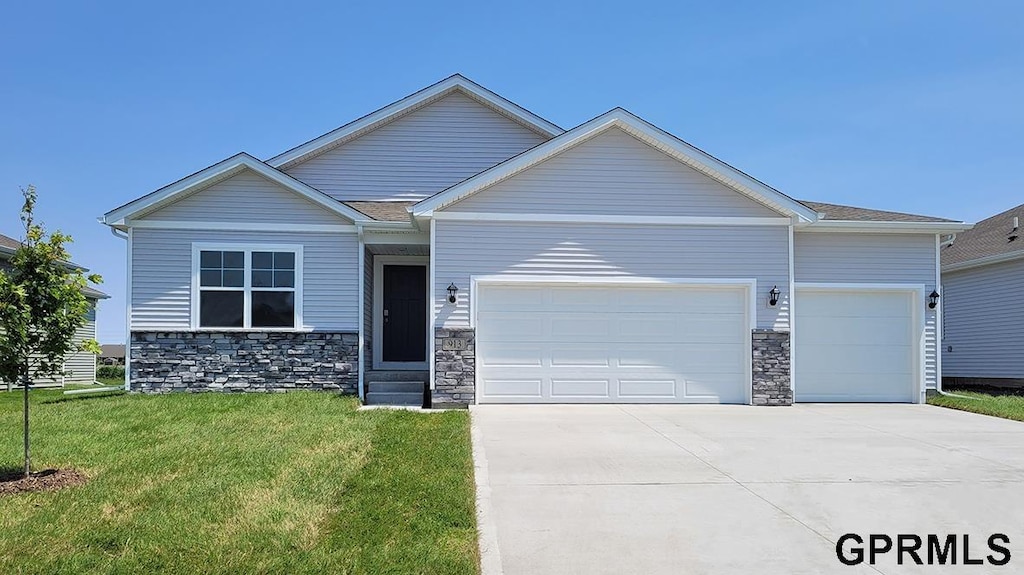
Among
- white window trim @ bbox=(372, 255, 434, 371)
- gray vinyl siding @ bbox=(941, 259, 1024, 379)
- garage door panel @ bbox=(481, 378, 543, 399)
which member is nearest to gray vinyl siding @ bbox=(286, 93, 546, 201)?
white window trim @ bbox=(372, 255, 434, 371)

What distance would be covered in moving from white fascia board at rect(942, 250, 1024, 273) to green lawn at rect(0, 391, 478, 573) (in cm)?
1396

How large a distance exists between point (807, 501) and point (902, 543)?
1.06 m

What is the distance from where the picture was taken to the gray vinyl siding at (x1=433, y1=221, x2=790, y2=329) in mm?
11961

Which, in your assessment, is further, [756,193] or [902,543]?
[756,193]

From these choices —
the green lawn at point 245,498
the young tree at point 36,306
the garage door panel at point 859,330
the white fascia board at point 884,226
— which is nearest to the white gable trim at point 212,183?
the green lawn at point 245,498

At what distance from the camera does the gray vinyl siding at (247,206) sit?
1257cm

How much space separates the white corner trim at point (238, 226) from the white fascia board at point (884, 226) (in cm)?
852

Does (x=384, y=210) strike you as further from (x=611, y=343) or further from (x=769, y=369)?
(x=769, y=369)

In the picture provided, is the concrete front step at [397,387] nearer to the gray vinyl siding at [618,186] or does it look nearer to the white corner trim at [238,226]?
the white corner trim at [238,226]

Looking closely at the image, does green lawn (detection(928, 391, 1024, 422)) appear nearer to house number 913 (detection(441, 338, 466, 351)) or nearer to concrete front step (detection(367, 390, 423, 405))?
house number 913 (detection(441, 338, 466, 351))

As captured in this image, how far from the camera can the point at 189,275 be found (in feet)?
41.2

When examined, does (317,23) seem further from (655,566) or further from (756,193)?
(655,566)

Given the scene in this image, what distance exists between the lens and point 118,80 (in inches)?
617

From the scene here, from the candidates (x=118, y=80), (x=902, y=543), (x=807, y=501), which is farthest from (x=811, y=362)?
(x=118, y=80)
